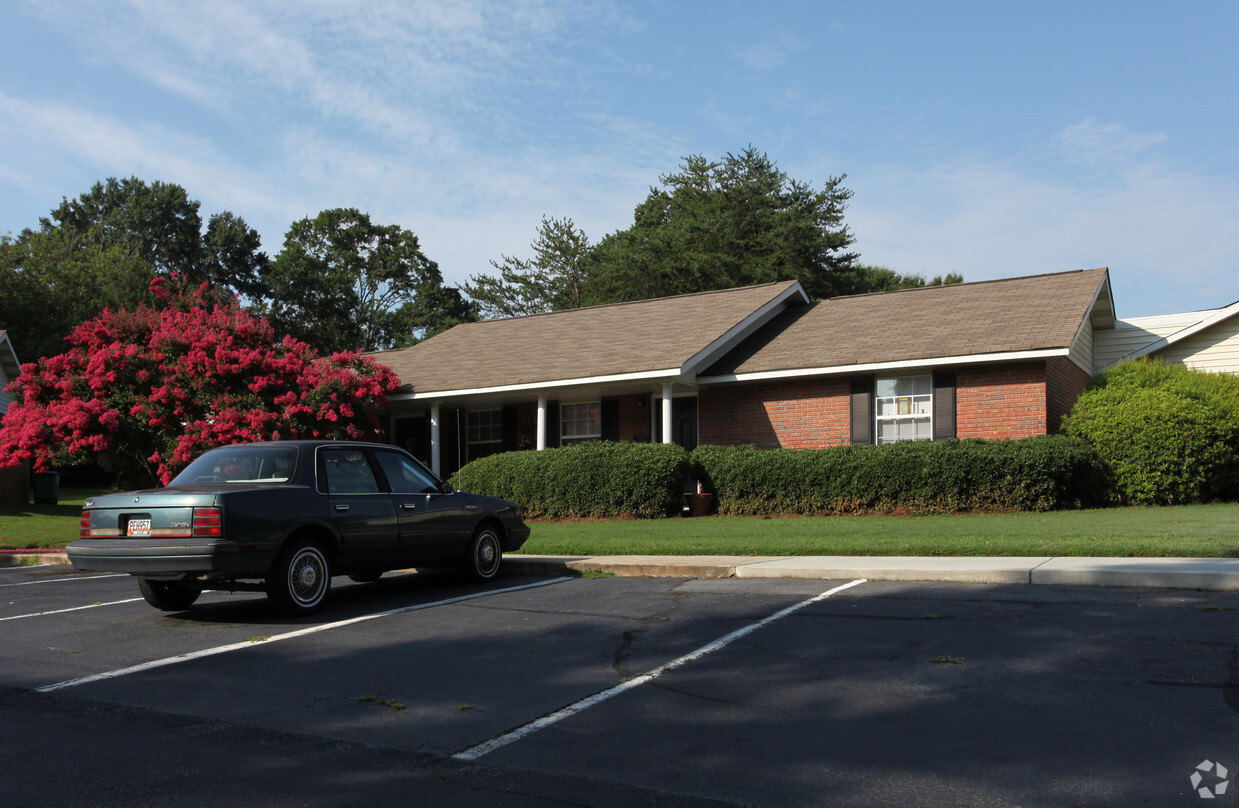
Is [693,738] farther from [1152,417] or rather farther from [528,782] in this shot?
[1152,417]

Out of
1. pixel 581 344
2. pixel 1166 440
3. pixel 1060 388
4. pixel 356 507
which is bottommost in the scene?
pixel 356 507

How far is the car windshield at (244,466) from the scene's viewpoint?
8961 millimetres

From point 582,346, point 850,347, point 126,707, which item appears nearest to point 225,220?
point 582,346

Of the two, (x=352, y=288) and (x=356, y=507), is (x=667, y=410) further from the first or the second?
(x=352, y=288)

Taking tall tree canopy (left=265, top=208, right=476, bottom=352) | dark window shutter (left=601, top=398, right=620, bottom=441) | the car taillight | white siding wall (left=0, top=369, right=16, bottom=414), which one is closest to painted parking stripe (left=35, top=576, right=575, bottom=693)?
the car taillight

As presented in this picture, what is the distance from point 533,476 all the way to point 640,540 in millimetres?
6242

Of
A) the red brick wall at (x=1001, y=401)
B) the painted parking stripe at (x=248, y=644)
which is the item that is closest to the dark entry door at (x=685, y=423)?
the red brick wall at (x=1001, y=401)

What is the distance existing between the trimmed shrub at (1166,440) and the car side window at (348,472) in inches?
536

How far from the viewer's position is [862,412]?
1983cm

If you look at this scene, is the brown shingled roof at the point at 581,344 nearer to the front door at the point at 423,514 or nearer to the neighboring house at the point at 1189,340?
the neighboring house at the point at 1189,340

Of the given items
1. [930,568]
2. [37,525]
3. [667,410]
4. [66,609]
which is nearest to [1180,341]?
[667,410]

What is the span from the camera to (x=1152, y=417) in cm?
1702

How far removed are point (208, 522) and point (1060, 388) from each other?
16932 mm

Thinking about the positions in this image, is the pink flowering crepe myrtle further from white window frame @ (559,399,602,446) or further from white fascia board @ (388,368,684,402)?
white window frame @ (559,399,602,446)
